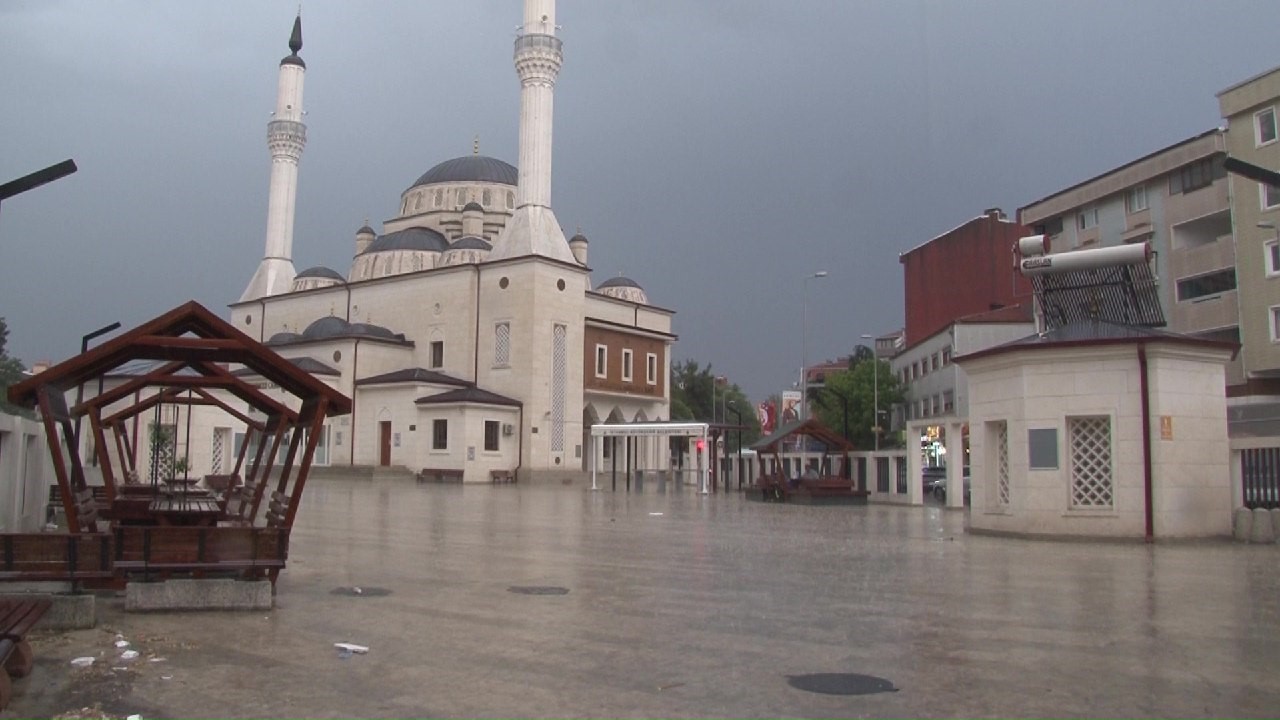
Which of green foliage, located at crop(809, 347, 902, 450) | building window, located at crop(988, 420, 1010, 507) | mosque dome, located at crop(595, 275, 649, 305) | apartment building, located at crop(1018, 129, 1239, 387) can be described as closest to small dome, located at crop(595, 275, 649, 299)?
mosque dome, located at crop(595, 275, 649, 305)

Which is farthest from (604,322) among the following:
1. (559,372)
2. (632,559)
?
(632,559)

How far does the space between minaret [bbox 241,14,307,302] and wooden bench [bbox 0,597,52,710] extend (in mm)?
63177

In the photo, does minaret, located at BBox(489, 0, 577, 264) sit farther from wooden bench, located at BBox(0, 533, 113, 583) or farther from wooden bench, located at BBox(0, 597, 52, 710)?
wooden bench, located at BBox(0, 597, 52, 710)

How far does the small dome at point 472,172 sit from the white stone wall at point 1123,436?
58.3 meters

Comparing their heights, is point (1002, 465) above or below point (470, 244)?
below

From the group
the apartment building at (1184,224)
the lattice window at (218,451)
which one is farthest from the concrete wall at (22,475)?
the apartment building at (1184,224)

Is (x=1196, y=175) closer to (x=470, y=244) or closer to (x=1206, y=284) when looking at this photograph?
(x=1206, y=284)

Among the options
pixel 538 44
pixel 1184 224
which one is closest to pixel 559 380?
pixel 538 44

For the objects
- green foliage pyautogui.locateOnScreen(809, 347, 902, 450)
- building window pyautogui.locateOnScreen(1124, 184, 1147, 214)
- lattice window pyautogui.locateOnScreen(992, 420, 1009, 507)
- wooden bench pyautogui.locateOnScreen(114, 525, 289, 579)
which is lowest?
wooden bench pyautogui.locateOnScreen(114, 525, 289, 579)

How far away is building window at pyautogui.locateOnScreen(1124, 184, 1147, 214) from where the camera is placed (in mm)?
42906

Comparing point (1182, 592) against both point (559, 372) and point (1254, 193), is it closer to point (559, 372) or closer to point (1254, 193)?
point (1254, 193)

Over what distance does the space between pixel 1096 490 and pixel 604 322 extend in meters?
45.0

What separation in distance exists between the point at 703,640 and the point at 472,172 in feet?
222

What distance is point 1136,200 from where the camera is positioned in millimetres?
43375
